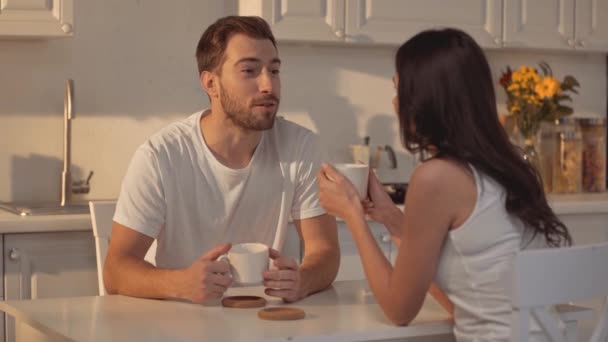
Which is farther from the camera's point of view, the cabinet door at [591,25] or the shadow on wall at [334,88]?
the cabinet door at [591,25]

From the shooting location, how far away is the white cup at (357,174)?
2119mm

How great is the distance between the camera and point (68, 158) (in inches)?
148

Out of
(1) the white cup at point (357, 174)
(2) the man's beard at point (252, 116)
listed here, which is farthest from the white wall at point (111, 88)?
(1) the white cup at point (357, 174)

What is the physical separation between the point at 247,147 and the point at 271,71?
208 millimetres

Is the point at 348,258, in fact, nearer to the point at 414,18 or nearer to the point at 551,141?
the point at 414,18

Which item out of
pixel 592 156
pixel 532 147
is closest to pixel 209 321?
pixel 532 147

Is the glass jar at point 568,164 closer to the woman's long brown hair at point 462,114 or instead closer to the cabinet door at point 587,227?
the cabinet door at point 587,227

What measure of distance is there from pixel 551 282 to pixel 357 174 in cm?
52

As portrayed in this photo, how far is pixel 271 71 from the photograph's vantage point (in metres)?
2.71

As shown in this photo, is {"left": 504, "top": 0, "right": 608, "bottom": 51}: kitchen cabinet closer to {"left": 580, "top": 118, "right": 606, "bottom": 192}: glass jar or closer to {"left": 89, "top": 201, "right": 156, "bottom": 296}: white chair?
{"left": 580, "top": 118, "right": 606, "bottom": 192}: glass jar

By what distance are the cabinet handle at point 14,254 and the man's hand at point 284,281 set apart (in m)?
1.32

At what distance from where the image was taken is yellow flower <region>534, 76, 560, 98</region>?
13.8 feet

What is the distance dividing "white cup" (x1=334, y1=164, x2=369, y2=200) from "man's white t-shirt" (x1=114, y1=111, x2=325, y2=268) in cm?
56

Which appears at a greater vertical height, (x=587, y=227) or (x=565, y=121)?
(x=565, y=121)
